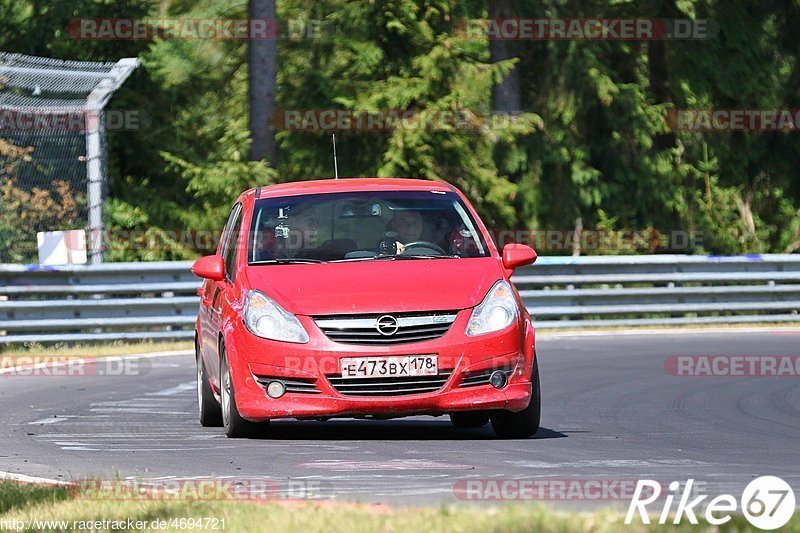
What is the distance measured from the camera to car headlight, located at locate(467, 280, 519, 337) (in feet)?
33.1

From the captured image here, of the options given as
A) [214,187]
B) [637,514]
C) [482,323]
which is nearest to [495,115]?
[214,187]

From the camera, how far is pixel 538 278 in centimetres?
2317

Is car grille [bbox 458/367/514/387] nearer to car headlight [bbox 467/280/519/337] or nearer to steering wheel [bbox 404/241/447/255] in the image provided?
car headlight [bbox 467/280/519/337]

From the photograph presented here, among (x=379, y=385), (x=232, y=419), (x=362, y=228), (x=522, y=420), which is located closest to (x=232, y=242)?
(x=362, y=228)

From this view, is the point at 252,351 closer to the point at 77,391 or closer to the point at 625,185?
the point at 77,391

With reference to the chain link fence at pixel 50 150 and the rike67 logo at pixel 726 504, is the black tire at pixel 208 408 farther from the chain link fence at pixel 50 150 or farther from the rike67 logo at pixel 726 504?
the chain link fence at pixel 50 150

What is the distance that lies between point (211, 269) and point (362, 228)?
107cm

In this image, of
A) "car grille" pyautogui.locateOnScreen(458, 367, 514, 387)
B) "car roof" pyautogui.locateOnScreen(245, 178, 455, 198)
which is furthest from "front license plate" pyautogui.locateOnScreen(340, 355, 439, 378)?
"car roof" pyautogui.locateOnScreen(245, 178, 455, 198)

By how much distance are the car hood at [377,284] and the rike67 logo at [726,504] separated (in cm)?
243

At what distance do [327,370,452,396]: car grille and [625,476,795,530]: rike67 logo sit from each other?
7.60 ft

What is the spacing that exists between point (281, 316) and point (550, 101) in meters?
22.0

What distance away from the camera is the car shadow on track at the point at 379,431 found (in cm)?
1075

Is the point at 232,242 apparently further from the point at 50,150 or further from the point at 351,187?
the point at 50,150

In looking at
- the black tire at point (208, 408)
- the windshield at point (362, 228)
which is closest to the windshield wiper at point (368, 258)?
the windshield at point (362, 228)
